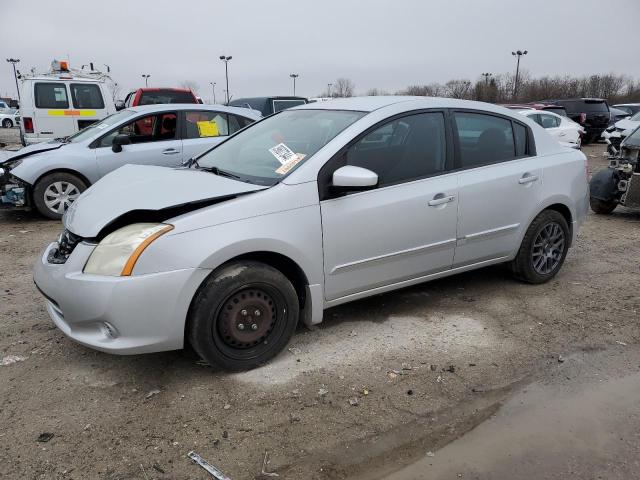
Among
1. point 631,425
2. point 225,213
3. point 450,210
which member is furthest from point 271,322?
point 631,425

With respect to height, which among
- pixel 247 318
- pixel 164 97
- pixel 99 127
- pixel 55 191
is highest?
pixel 164 97

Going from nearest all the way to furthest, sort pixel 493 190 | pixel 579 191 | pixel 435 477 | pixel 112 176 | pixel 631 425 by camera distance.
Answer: pixel 435 477 → pixel 631 425 → pixel 112 176 → pixel 493 190 → pixel 579 191

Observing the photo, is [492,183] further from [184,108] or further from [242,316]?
[184,108]

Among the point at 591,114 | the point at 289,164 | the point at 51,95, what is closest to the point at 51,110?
the point at 51,95

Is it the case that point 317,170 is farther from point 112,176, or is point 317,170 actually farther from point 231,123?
point 231,123

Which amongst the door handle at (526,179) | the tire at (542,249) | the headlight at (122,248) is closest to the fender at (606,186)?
the tire at (542,249)

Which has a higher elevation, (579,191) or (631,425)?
(579,191)

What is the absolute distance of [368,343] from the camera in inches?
146

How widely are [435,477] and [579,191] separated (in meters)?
3.41

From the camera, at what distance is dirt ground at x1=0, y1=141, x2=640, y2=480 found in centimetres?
256

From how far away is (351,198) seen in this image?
3.47m

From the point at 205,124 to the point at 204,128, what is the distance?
2.8 inches

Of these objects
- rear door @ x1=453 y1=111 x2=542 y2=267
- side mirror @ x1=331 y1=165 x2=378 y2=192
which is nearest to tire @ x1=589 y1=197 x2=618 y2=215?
rear door @ x1=453 y1=111 x2=542 y2=267

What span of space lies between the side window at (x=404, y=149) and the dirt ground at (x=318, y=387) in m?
1.16
